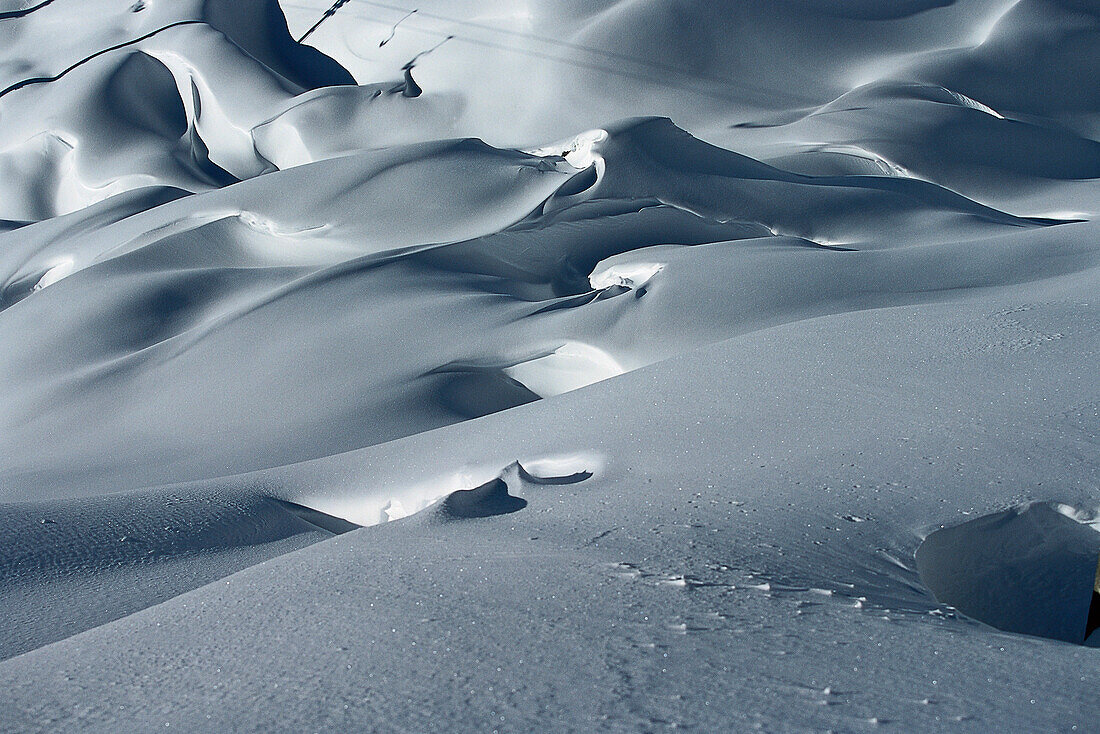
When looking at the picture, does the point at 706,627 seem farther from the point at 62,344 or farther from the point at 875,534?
the point at 62,344

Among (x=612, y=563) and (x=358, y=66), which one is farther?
(x=358, y=66)

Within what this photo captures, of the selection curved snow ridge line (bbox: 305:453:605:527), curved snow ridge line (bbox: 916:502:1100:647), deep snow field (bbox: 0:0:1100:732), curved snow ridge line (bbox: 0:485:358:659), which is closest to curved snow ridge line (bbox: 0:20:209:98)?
deep snow field (bbox: 0:0:1100:732)

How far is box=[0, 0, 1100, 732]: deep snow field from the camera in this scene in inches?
34.4

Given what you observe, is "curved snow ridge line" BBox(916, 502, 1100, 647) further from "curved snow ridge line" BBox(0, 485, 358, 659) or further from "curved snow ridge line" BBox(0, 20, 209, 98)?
"curved snow ridge line" BBox(0, 20, 209, 98)

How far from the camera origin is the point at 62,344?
2973mm

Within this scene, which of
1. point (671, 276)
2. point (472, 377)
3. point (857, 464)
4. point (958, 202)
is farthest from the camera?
point (958, 202)

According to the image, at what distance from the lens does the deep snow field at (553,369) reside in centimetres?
87

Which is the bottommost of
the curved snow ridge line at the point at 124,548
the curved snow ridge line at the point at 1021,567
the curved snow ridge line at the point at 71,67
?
the curved snow ridge line at the point at 124,548

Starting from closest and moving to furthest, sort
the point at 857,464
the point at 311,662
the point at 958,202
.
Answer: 1. the point at 311,662
2. the point at 857,464
3. the point at 958,202

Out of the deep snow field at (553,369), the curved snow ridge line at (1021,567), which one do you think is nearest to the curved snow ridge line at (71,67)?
the deep snow field at (553,369)

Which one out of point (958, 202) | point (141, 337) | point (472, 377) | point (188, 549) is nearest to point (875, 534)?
point (188, 549)

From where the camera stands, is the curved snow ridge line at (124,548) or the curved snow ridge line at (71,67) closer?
the curved snow ridge line at (124,548)

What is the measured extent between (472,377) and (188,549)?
3.69 ft

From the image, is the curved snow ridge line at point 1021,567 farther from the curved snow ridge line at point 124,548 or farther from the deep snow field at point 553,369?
the curved snow ridge line at point 124,548
